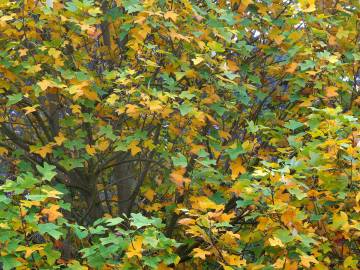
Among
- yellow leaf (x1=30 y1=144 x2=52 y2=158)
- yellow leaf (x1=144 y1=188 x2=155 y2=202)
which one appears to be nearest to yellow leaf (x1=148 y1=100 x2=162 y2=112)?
yellow leaf (x1=30 y1=144 x2=52 y2=158)

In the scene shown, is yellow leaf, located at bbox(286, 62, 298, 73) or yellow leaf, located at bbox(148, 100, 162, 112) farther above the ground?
yellow leaf, located at bbox(286, 62, 298, 73)

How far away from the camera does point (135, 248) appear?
3383 mm

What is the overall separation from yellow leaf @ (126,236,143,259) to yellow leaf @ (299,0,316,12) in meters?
2.60

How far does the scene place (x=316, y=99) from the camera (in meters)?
5.37

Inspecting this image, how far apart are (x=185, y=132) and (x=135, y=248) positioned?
1.94 metres

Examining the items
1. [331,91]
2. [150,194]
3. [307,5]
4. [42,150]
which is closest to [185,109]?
[150,194]

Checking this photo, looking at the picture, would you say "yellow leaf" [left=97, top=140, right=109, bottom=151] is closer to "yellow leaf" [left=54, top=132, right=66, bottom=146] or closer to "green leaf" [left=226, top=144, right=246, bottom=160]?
"yellow leaf" [left=54, top=132, right=66, bottom=146]

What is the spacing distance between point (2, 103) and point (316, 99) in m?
3.04

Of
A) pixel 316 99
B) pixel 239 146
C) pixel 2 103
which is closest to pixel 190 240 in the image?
pixel 239 146

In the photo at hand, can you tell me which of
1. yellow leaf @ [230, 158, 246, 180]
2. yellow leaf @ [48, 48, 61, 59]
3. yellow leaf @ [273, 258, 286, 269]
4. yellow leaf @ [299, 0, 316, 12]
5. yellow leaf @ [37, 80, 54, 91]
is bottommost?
yellow leaf @ [273, 258, 286, 269]

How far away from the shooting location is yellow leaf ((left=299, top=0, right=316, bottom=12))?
15.8 feet

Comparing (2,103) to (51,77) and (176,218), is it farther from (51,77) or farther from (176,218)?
(176,218)

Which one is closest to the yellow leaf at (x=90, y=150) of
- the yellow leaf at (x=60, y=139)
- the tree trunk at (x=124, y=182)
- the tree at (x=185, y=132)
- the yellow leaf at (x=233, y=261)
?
the tree at (x=185, y=132)

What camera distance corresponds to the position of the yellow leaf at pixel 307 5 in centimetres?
481
